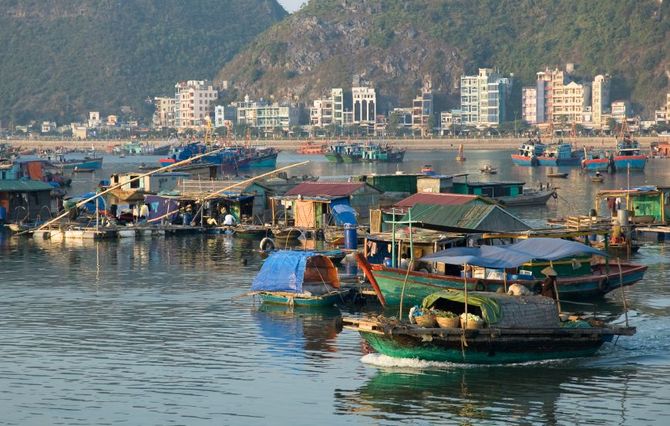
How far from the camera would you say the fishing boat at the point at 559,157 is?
142625 mm

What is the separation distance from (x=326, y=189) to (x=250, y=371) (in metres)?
31.9

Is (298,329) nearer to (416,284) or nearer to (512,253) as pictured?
(416,284)

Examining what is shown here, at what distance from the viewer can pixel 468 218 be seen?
161 ft

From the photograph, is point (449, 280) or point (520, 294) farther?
point (449, 280)

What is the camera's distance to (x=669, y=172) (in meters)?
134

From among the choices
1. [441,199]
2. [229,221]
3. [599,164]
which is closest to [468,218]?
[441,199]

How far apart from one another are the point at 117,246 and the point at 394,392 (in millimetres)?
32663

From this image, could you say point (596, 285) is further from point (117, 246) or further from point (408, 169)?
point (408, 169)

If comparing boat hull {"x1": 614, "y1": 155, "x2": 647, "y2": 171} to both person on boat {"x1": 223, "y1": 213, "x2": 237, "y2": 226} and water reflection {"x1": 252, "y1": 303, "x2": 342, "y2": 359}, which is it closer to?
person on boat {"x1": 223, "y1": 213, "x2": 237, "y2": 226}

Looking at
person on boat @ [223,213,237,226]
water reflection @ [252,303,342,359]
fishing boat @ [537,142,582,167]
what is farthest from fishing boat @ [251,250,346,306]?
fishing boat @ [537,142,582,167]

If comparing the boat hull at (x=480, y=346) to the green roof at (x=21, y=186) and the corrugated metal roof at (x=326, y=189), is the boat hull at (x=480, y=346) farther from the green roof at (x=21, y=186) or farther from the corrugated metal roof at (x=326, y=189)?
the green roof at (x=21, y=186)

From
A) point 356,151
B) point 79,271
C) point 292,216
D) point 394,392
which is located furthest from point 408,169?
point 394,392

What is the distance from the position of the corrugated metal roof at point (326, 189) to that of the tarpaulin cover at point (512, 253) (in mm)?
24774

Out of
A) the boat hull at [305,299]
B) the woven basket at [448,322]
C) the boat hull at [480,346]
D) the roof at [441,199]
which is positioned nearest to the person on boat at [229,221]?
the roof at [441,199]
